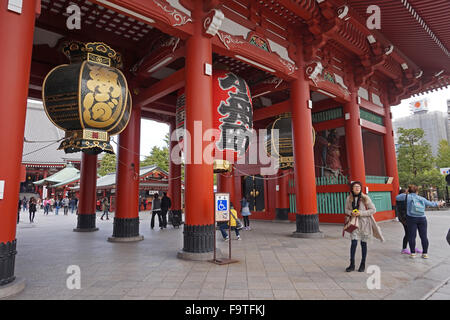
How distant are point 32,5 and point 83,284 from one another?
4.44 meters

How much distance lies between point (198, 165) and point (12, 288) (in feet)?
12.2

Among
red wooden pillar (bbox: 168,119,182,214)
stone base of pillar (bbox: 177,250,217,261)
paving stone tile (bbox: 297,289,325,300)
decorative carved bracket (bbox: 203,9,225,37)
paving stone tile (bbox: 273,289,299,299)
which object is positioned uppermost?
decorative carved bracket (bbox: 203,9,225,37)

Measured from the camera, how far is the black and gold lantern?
5.38 meters

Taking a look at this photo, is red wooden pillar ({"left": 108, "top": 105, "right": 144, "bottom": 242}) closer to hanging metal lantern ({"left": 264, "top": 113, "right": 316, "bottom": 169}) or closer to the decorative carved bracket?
the decorative carved bracket

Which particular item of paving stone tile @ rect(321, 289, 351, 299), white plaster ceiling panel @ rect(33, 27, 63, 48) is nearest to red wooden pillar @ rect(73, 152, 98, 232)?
white plaster ceiling panel @ rect(33, 27, 63, 48)

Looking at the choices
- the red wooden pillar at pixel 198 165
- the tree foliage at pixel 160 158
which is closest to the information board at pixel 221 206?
the red wooden pillar at pixel 198 165

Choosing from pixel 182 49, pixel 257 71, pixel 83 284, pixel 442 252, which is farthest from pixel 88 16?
pixel 442 252

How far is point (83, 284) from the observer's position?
170 inches

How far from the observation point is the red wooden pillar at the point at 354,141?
1174cm

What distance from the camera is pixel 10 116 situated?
13.1 feet

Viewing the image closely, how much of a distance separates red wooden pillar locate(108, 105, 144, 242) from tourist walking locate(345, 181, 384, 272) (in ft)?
21.3

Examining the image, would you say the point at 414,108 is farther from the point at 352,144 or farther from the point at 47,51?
the point at 47,51

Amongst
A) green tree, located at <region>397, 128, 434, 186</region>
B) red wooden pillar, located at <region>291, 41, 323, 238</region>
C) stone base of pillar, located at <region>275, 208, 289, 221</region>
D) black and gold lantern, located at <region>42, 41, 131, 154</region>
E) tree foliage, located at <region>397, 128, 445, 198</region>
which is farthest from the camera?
green tree, located at <region>397, 128, 434, 186</region>
